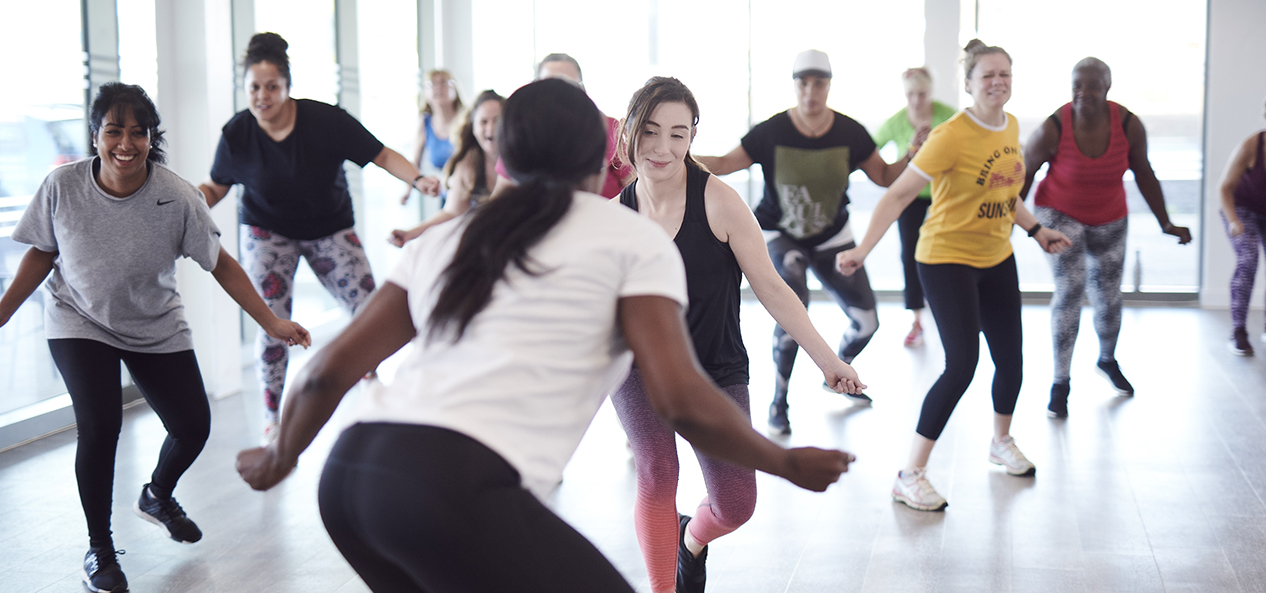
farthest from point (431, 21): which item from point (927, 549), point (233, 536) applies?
point (927, 549)

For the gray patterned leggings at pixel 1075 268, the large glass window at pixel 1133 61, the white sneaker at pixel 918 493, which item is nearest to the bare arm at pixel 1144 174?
the gray patterned leggings at pixel 1075 268

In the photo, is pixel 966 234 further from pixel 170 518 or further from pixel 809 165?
pixel 170 518

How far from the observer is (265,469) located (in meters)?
1.55

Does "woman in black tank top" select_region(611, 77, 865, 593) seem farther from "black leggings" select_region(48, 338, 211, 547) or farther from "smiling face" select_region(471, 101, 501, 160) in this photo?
"smiling face" select_region(471, 101, 501, 160)

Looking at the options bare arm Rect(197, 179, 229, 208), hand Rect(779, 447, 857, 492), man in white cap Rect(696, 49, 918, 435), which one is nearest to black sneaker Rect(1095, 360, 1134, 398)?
man in white cap Rect(696, 49, 918, 435)

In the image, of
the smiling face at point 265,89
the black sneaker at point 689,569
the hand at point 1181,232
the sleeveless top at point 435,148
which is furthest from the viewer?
the sleeveless top at point 435,148

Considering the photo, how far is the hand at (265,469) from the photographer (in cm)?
155

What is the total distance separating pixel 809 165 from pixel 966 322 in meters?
1.23

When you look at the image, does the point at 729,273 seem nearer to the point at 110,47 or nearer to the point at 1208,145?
the point at 110,47

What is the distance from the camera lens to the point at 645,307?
137 cm

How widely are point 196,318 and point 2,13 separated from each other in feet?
5.52

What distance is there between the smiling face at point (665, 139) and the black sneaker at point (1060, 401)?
10.1 feet

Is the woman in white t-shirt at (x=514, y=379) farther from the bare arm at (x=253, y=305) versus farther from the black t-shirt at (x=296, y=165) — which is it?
the black t-shirt at (x=296, y=165)

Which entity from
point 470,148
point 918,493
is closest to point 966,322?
point 918,493
